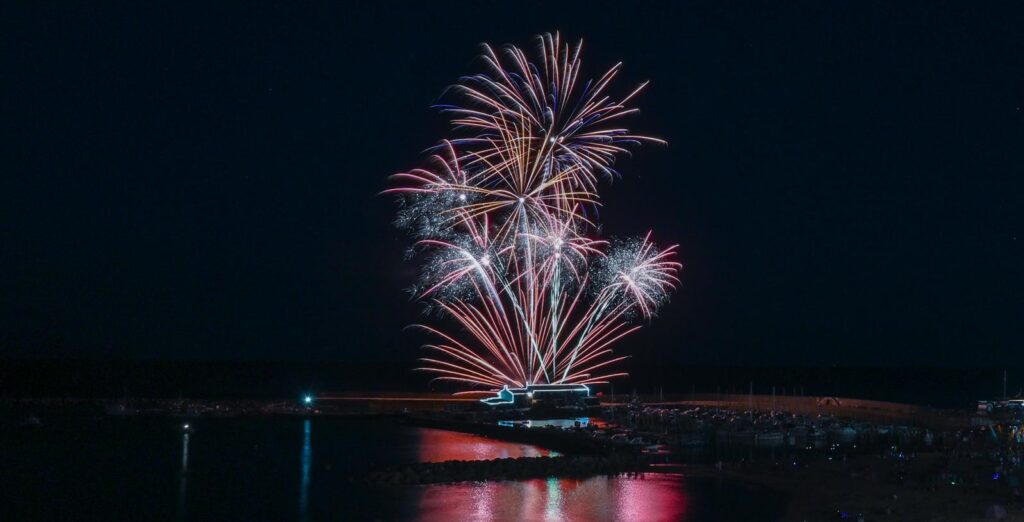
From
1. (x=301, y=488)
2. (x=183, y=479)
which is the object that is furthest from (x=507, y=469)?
(x=183, y=479)

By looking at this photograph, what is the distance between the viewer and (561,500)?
72.5 feet

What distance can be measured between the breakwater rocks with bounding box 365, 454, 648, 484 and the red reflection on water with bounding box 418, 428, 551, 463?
8.98ft

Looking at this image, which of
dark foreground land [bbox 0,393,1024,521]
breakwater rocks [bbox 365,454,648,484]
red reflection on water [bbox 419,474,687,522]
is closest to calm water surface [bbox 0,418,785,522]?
red reflection on water [bbox 419,474,687,522]

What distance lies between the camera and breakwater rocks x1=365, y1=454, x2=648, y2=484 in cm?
2517

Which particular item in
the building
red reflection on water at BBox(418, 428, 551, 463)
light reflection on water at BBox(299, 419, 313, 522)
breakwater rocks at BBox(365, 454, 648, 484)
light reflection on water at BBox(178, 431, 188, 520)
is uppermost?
the building

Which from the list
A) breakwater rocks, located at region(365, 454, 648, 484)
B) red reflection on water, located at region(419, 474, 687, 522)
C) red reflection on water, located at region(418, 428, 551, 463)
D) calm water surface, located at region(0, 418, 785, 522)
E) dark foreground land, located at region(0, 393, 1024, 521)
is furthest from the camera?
red reflection on water, located at region(418, 428, 551, 463)

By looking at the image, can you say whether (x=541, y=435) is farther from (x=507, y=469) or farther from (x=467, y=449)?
(x=507, y=469)

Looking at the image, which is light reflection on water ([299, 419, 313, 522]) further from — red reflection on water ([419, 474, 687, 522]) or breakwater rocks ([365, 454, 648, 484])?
red reflection on water ([419, 474, 687, 522])

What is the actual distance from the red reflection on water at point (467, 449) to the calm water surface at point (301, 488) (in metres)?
0.07

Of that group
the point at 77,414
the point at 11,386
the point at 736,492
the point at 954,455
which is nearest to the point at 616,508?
the point at 736,492

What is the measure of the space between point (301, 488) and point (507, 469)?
555cm

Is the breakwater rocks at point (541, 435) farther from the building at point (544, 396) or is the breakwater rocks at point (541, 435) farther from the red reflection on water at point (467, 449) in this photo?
the building at point (544, 396)

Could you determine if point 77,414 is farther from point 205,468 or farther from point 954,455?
point 954,455

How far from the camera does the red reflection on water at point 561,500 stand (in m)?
20.1
